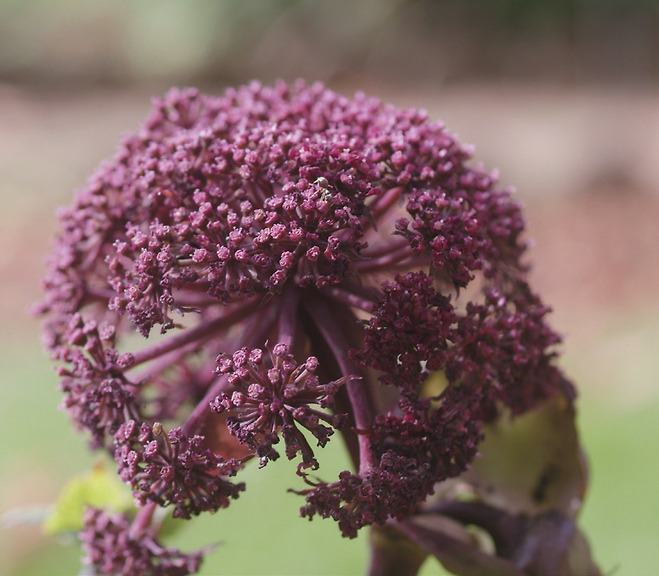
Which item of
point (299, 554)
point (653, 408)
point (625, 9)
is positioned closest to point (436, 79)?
point (625, 9)

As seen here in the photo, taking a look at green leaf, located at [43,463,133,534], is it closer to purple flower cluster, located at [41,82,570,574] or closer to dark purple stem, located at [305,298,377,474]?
purple flower cluster, located at [41,82,570,574]

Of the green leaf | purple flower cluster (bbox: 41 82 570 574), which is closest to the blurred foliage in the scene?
the green leaf

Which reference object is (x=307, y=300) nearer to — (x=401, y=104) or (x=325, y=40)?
(x=401, y=104)

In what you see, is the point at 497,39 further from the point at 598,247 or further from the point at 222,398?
the point at 222,398

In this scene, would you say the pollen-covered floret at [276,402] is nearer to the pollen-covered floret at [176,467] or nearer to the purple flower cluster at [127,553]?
the pollen-covered floret at [176,467]

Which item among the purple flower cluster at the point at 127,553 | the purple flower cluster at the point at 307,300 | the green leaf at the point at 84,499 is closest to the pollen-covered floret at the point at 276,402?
the purple flower cluster at the point at 307,300

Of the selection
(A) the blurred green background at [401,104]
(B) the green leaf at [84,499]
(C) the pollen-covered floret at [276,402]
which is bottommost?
(C) the pollen-covered floret at [276,402]
